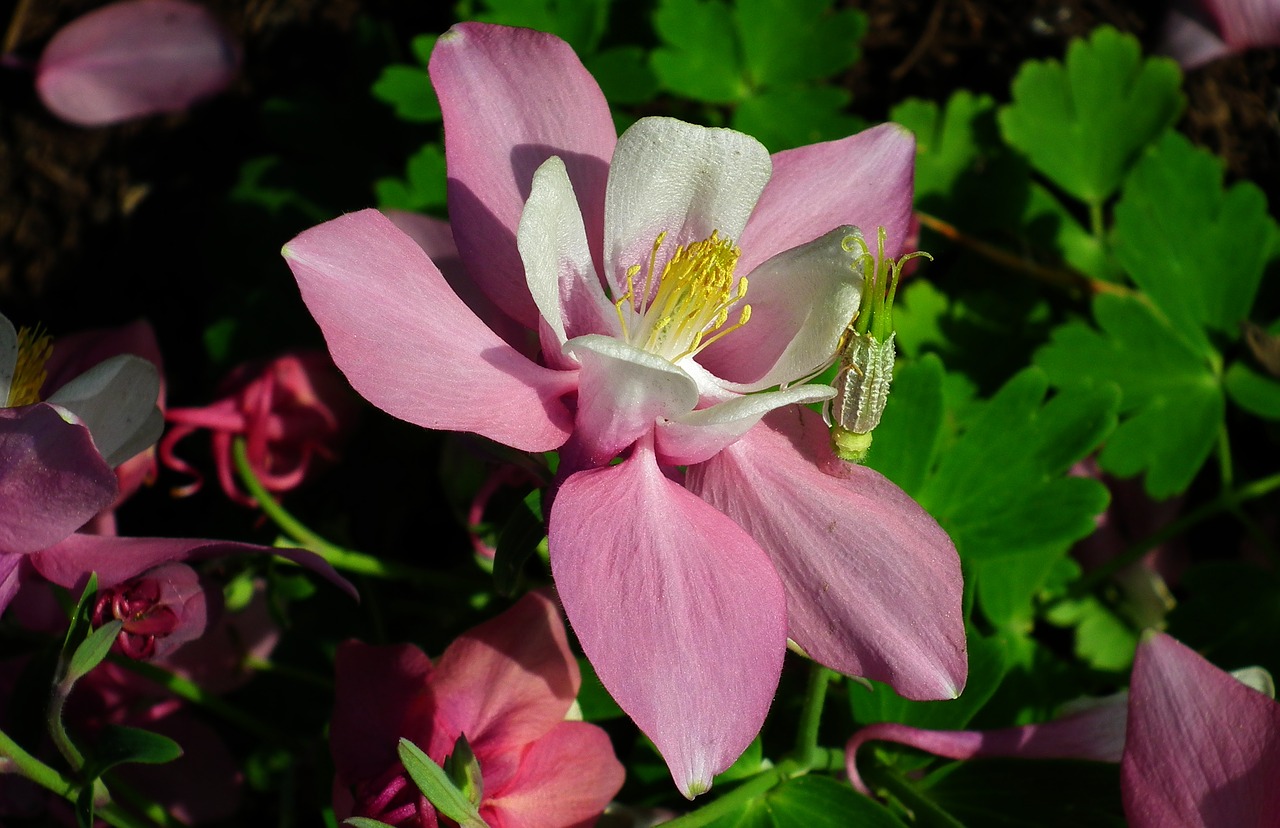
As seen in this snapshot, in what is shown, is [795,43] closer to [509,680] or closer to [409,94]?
[409,94]

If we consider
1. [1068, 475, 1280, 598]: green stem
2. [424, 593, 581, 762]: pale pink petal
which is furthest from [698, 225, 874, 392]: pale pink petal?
[1068, 475, 1280, 598]: green stem

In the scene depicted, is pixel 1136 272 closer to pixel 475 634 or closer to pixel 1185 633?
pixel 1185 633

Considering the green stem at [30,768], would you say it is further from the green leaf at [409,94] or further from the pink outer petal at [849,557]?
the green leaf at [409,94]

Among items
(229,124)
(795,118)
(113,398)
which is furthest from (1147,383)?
(229,124)

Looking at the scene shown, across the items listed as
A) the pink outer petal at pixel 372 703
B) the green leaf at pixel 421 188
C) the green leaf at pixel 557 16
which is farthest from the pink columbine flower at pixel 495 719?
the green leaf at pixel 557 16

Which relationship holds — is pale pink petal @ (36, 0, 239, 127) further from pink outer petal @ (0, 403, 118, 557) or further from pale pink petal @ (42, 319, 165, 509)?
pink outer petal @ (0, 403, 118, 557)
